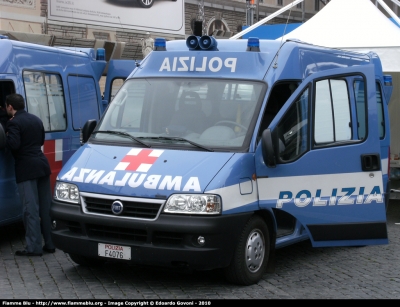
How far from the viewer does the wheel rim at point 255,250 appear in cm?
675

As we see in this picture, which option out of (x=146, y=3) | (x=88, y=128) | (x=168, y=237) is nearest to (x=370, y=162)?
(x=168, y=237)

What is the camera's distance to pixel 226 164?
21.5 feet

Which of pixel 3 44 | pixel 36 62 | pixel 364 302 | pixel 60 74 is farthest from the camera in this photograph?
pixel 60 74

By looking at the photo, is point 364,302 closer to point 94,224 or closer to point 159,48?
point 94,224

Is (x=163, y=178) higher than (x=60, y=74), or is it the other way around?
(x=60, y=74)

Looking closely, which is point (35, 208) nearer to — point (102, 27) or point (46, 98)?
point (46, 98)

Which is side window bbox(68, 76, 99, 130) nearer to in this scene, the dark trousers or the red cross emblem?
the dark trousers

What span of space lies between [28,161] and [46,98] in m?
→ 1.65

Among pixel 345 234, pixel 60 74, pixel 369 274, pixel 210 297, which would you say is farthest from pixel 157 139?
pixel 60 74

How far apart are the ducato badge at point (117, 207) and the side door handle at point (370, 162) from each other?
2.45 m

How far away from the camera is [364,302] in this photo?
6.39m

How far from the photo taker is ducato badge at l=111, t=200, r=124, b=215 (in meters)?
6.44

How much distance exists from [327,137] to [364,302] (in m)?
1.77

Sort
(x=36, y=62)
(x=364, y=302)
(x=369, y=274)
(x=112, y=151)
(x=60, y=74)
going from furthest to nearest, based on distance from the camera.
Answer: (x=60, y=74) < (x=36, y=62) < (x=369, y=274) < (x=112, y=151) < (x=364, y=302)
